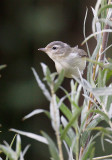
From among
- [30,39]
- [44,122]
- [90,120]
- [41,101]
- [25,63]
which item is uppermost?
[90,120]

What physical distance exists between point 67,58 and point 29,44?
2733 mm

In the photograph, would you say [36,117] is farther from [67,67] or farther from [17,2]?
[67,67]

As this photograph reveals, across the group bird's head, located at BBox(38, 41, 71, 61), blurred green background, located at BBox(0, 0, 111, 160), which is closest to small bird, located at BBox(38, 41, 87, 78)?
bird's head, located at BBox(38, 41, 71, 61)

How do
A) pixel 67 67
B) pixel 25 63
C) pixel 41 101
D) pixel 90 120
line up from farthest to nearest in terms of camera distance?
1. pixel 25 63
2. pixel 41 101
3. pixel 67 67
4. pixel 90 120

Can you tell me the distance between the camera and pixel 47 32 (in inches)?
166

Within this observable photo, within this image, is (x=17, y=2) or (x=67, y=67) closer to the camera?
(x=67, y=67)

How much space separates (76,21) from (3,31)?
2.85 ft

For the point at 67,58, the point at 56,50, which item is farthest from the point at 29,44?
the point at 67,58

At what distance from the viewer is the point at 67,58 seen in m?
1.91

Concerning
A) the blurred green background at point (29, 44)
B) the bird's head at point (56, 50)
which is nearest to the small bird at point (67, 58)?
the bird's head at point (56, 50)

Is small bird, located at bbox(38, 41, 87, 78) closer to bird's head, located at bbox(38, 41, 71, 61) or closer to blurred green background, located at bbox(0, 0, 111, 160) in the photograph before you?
bird's head, located at bbox(38, 41, 71, 61)

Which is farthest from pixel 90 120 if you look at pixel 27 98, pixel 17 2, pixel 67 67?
pixel 17 2

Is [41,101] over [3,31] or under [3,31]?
under

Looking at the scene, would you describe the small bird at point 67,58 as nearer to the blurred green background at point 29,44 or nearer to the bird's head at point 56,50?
the bird's head at point 56,50
